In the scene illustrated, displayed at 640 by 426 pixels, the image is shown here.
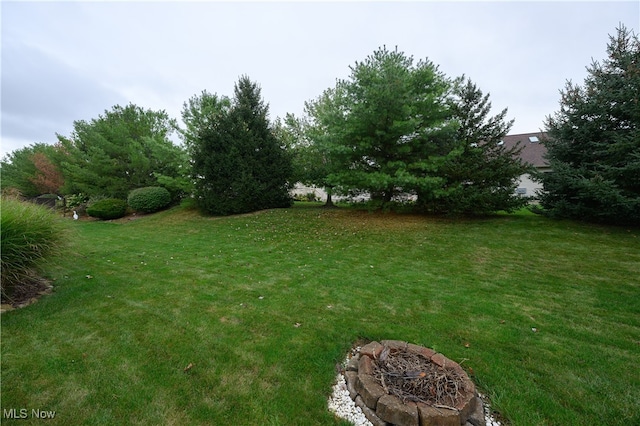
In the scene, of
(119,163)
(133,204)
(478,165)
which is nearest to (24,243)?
(478,165)

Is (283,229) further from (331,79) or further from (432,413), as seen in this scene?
(331,79)

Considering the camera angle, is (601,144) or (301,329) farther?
(601,144)

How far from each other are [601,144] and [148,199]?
60.7 feet

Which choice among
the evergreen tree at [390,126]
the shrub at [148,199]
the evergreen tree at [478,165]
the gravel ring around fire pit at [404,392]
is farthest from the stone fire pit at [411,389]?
the shrub at [148,199]

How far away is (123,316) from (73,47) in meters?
6.64

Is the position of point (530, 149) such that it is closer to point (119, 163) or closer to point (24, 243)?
point (24, 243)

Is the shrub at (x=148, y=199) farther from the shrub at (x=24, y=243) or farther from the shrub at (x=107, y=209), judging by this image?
the shrub at (x=24, y=243)

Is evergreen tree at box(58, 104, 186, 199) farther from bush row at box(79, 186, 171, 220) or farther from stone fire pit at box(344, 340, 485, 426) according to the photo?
stone fire pit at box(344, 340, 485, 426)

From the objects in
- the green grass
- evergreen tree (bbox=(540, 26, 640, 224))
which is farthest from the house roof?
the green grass

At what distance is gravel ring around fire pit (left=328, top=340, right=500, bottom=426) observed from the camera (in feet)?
5.44

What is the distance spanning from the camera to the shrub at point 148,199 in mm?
13086

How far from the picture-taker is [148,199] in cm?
1319

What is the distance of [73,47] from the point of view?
564 cm

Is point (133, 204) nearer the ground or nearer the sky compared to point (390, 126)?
nearer the ground
